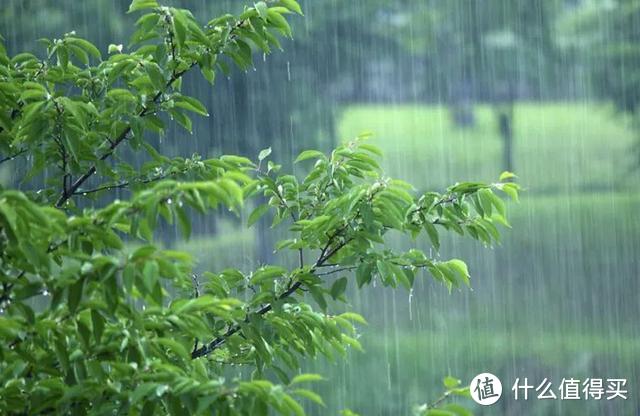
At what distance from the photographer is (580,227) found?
5.53 meters

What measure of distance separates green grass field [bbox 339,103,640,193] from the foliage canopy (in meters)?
3.56

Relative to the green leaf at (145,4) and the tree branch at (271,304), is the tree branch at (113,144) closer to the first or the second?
the green leaf at (145,4)

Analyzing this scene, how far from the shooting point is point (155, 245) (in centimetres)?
164

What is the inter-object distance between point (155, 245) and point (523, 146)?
4065 mm

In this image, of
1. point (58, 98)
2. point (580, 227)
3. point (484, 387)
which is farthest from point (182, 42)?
point (580, 227)

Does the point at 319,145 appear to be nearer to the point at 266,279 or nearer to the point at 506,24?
the point at 506,24

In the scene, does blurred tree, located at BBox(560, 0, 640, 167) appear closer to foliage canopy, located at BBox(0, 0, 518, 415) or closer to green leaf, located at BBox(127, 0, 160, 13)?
foliage canopy, located at BBox(0, 0, 518, 415)

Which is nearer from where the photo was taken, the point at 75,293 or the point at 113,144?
the point at 75,293

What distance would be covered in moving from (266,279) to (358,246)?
20 centimetres

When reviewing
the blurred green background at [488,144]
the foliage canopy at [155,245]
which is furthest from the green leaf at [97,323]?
the blurred green background at [488,144]

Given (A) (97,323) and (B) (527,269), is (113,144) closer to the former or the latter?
(A) (97,323)

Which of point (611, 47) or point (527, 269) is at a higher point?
point (611, 47)

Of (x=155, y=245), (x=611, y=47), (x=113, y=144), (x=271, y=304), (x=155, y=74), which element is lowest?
(x=271, y=304)

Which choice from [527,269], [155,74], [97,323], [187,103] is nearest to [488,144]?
[527,269]
